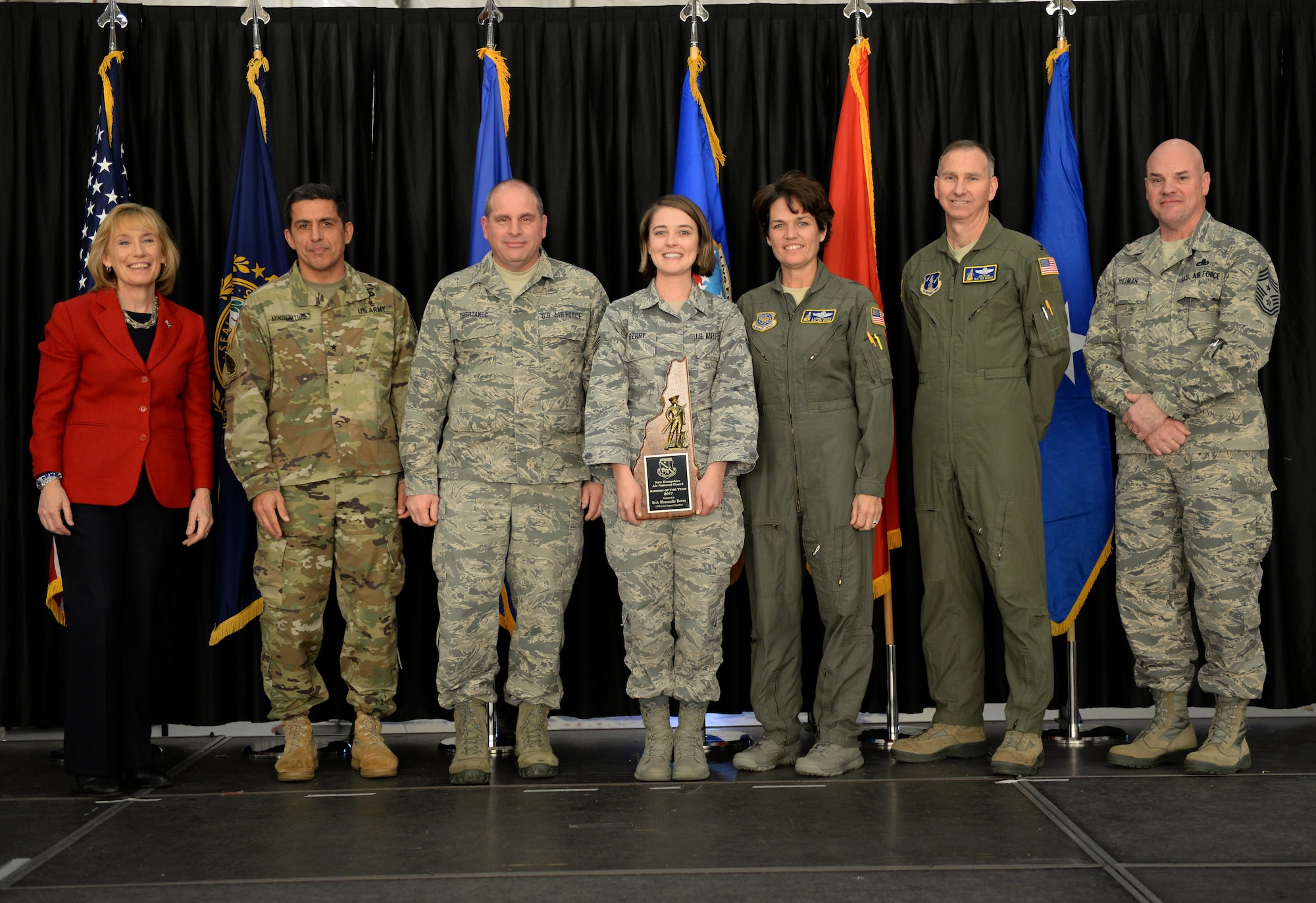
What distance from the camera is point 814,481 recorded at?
11.1 feet

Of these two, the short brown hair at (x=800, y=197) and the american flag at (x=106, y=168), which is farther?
the american flag at (x=106, y=168)

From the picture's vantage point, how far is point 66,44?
4.07 meters

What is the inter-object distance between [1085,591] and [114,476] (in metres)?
3.09

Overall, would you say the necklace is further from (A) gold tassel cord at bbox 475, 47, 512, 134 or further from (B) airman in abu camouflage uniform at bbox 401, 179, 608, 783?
(A) gold tassel cord at bbox 475, 47, 512, 134

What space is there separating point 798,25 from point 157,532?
111 inches

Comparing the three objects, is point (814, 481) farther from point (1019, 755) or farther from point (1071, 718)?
point (1071, 718)

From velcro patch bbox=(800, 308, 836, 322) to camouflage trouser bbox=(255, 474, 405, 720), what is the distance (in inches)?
54.2

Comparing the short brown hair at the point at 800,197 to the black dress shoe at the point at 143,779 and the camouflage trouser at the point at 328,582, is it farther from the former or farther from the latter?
the black dress shoe at the point at 143,779

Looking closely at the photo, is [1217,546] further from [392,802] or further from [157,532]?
[157,532]

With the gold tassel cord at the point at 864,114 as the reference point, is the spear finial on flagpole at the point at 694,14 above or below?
above

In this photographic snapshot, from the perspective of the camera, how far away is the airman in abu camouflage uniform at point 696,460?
3.29 metres

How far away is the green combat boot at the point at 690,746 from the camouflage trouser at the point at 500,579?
398mm

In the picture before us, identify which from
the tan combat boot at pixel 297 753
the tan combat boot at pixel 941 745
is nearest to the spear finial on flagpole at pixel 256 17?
the tan combat boot at pixel 297 753

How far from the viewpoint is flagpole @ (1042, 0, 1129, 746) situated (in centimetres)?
382
